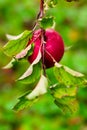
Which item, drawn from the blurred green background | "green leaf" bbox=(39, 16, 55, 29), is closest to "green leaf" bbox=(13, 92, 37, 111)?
"green leaf" bbox=(39, 16, 55, 29)

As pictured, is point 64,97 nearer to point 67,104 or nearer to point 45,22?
point 67,104

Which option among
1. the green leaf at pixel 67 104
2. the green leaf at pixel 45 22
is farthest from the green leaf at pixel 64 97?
the green leaf at pixel 45 22

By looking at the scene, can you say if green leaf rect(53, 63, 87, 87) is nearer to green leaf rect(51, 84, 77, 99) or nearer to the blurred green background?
green leaf rect(51, 84, 77, 99)

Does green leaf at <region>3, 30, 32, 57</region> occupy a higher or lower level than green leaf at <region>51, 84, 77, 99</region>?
higher

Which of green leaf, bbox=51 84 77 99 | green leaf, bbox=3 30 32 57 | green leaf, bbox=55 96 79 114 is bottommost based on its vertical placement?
green leaf, bbox=55 96 79 114

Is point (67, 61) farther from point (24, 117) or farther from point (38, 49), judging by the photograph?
point (38, 49)

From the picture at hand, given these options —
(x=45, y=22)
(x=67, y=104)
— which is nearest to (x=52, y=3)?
(x=45, y=22)
